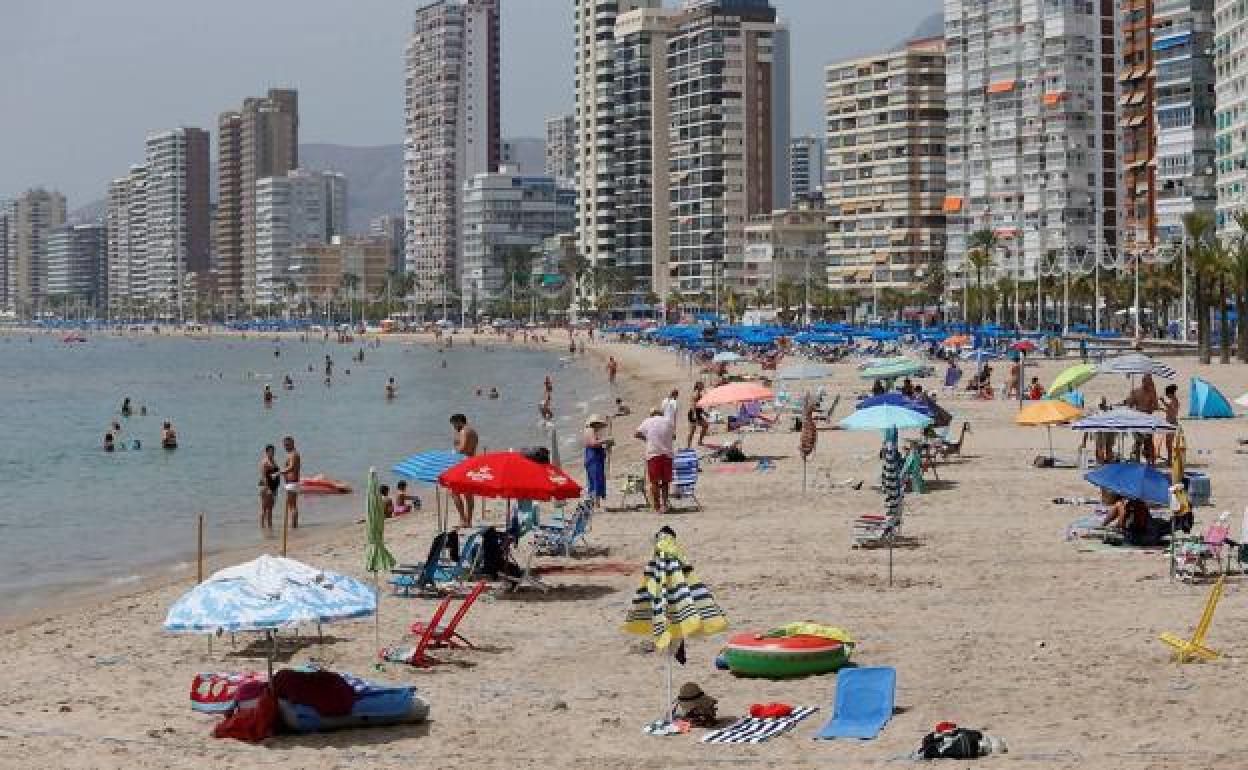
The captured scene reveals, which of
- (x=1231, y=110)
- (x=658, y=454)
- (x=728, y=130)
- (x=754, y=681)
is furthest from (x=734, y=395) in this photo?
(x=728, y=130)

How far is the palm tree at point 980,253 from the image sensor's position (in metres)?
121

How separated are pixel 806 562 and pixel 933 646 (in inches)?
191

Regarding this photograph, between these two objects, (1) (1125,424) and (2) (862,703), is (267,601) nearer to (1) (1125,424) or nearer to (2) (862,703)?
(2) (862,703)

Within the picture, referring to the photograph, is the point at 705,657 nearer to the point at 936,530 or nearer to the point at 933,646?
the point at 933,646

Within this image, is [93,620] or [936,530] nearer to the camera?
[93,620]

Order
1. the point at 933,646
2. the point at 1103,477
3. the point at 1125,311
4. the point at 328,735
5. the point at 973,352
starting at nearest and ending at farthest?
the point at 328,735, the point at 933,646, the point at 1103,477, the point at 973,352, the point at 1125,311

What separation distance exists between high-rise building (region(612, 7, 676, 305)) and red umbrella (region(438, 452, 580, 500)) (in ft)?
557

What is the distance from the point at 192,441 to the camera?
176 ft

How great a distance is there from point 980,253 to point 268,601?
11407 centimetres

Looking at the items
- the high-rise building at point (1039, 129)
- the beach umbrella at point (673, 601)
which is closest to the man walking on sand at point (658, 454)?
the beach umbrella at point (673, 601)

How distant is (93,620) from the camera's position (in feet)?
59.5

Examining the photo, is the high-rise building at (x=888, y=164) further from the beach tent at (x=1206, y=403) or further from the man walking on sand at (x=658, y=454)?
the man walking on sand at (x=658, y=454)

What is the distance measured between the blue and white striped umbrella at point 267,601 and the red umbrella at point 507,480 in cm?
368

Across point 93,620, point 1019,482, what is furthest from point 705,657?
point 1019,482
